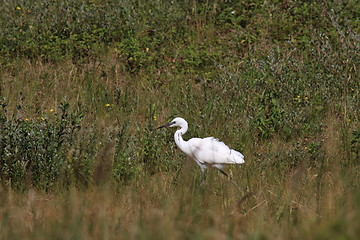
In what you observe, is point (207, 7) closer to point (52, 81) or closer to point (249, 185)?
point (52, 81)

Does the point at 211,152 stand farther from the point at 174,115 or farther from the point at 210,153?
the point at 174,115

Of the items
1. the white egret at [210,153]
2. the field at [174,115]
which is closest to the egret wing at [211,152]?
the white egret at [210,153]

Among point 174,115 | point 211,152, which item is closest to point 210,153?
point 211,152

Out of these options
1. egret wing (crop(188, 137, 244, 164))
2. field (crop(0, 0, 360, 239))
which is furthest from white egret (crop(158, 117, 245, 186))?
field (crop(0, 0, 360, 239))

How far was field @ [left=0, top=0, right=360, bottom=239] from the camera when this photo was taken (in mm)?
4000

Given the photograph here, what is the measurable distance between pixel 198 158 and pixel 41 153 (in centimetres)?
167

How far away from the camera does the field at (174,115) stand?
4.00 m

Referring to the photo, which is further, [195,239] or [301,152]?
[301,152]

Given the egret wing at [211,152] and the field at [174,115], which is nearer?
the field at [174,115]

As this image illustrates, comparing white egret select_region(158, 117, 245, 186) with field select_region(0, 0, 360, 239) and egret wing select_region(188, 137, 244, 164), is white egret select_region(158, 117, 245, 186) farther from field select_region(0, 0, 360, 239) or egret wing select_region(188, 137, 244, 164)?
field select_region(0, 0, 360, 239)

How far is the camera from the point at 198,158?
6.39 meters

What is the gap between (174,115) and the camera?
7637mm

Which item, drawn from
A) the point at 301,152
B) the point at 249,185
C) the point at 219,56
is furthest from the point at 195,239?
the point at 219,56

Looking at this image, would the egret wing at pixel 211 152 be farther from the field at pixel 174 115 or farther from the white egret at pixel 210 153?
the field at pixel 174 115
